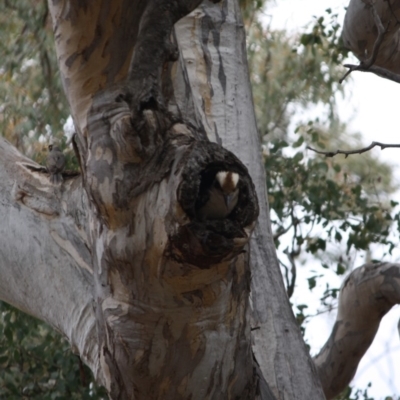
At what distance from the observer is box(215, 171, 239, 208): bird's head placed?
1.21 meters

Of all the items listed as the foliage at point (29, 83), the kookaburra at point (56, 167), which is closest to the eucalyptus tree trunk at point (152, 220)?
the kookaburra at point (56, 167)

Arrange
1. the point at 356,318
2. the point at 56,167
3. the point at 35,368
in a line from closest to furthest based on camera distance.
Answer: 1. the point at 56,167
2. the point at 356,318
3. the point at 35,368

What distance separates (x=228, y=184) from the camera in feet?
4.00

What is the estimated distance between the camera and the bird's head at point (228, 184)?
1214 mm

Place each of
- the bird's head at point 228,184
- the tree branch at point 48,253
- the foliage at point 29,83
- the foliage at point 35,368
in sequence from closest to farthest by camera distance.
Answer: the bird's head at point 228,184, the tree branch at point 48,253, the foliage at point 35,368, the foliage at point 29,83

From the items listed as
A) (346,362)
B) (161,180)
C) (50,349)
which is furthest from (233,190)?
(50,349)

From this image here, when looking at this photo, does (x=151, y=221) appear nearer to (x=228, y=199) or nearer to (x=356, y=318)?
(x=228, y=199)

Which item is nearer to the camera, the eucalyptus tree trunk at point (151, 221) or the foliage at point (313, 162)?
the eucalyptus tree trunk at point (151, 221)

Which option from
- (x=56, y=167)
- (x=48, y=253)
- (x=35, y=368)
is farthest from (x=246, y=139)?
(x=35, y=368)

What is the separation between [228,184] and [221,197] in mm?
23

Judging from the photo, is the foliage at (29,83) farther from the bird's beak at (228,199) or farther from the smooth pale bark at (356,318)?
the bird's beak at (228,199)

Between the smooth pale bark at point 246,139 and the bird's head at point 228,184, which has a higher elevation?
the smooth pale bark at point 246,139

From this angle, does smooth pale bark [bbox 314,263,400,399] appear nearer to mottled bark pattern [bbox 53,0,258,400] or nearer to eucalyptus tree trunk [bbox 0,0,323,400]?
eucalyptus tree trunk [bbox 0,0,323,400]

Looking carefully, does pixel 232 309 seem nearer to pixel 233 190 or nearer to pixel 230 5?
pixel 233 190
